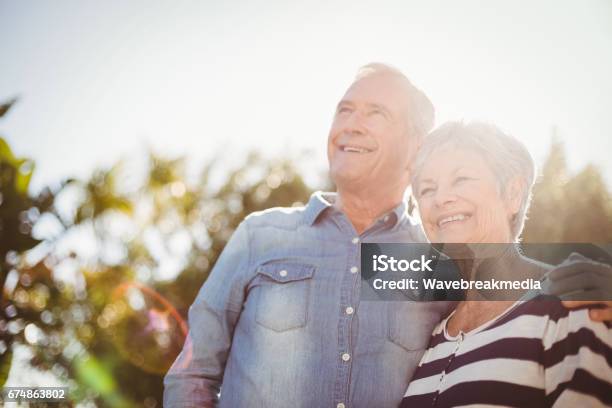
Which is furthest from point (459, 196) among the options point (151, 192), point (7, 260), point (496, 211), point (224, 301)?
point (151, 192)

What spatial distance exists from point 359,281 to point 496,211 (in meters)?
0.76

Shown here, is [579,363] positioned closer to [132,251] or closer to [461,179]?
[461,179]

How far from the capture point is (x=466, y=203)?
6.36 ft

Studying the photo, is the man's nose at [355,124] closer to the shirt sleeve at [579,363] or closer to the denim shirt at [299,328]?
the denim shirt at [299,328]

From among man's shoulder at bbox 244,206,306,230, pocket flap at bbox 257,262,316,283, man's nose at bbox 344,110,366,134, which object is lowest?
pocket flap at bbox 257,262,316,283

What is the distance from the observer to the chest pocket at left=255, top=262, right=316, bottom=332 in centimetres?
226

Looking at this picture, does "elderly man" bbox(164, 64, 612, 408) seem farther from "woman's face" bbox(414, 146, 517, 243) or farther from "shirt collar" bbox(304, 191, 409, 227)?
"woman's face" bbox(414, 146, 517, 243)

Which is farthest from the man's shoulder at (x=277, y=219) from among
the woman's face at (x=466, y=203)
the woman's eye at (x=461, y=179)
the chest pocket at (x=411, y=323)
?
the woman's eye at (x=461, y=179)

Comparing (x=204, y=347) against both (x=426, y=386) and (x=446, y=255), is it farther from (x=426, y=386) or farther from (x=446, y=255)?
(x=446, y=255)

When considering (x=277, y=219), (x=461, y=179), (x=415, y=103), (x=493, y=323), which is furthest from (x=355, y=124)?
(x=493, y=323)

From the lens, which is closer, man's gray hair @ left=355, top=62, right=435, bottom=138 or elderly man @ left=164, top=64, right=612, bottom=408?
elderly man @ left=164, top=64, right=612, bottom=408

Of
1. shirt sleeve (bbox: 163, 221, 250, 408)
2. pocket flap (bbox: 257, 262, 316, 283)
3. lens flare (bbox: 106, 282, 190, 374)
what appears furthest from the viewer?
lens flare (bbox: 106, 282, 190, 374)

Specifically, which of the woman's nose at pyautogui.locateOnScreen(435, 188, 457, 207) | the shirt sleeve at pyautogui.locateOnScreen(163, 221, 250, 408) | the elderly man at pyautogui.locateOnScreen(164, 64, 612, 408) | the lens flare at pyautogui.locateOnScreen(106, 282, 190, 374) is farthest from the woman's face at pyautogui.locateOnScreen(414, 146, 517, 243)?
the lens flare at pyautogui.locateOnScreen(106, 282, 190, 374)

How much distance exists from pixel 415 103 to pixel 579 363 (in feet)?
6.15
